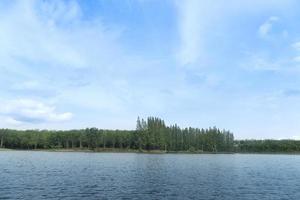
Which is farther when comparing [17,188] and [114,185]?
[114,185]

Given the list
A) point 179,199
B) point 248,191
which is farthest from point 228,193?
point 179,199

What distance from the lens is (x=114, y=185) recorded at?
69.9 meters

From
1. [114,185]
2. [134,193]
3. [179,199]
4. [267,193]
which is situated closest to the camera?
[179,199]

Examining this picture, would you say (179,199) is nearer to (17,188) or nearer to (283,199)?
(283,199)

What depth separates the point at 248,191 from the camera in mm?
66625

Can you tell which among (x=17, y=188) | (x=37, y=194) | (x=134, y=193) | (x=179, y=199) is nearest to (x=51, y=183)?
(x=17, y=188)

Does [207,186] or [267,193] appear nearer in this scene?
[267,193]

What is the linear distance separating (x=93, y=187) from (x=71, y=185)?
4.43 meters

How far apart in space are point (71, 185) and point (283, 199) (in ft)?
117

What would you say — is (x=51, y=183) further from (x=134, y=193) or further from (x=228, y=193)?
(x=228, y=193)

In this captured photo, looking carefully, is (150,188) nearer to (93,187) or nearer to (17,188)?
(93,187)

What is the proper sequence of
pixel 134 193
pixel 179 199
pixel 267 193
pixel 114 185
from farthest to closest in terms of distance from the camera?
pixel 114 185
pixel 267 193
pixel 134 193
pixel 179 199

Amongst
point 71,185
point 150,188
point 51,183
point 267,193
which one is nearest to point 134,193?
point 150,188

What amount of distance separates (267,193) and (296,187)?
12.6 metres
